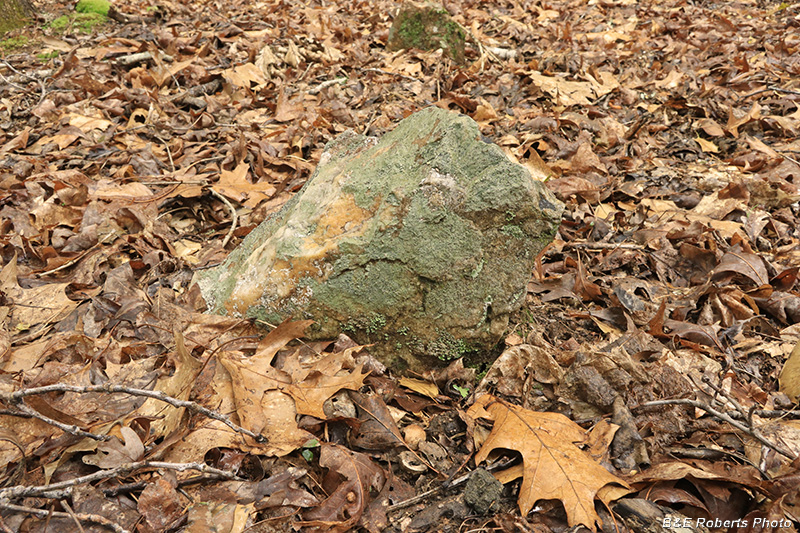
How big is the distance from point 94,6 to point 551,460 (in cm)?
790

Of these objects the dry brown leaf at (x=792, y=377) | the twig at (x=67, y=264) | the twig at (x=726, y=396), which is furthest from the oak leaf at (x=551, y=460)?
the twig at (x=67, y=264)

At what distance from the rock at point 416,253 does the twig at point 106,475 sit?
718mm

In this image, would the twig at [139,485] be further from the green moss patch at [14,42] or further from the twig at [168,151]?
the green moss patch at [14,42]

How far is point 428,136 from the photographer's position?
2207 mm

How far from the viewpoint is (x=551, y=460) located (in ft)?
5.57


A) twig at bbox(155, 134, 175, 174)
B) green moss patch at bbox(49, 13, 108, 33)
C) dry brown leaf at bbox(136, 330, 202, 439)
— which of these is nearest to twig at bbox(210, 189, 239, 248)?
twig at bbox(155, 134, 175, 174)

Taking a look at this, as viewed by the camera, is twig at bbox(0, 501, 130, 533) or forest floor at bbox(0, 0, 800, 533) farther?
forest floor at bbox(0, 0, 800, 533)

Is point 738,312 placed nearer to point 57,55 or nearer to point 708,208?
point 708,208

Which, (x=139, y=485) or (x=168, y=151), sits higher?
(x=168, y=151)

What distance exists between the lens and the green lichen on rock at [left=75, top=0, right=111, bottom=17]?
665 cm

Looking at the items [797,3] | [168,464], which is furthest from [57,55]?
[797,3]

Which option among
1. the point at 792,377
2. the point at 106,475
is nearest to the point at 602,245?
the point at 792,377

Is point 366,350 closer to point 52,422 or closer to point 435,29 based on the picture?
point 52,422

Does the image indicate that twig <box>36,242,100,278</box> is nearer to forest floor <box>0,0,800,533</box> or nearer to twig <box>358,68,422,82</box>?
forest floor <box>0,0,800,533</box>
